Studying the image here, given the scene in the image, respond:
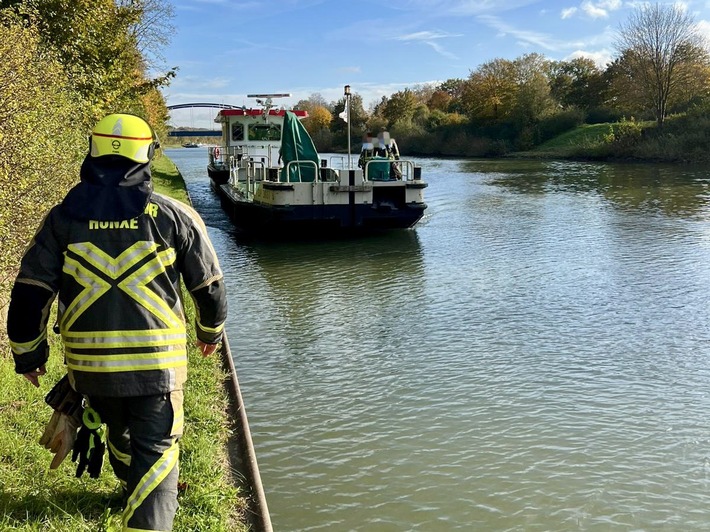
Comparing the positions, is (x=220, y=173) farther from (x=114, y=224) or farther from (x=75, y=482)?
(x=114, y=224)

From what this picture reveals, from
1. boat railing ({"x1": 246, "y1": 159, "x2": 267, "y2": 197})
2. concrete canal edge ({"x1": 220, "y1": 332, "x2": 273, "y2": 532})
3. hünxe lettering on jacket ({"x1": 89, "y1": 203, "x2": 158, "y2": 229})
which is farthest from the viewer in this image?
boat railing ({"x1": 246, "y1": 159, "x2": 267, "y2": 197})

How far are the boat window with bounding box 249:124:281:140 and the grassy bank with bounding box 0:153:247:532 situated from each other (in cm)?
2034

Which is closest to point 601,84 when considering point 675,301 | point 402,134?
point 402,134

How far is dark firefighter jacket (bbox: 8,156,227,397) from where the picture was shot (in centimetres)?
285

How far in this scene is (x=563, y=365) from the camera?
730 cm

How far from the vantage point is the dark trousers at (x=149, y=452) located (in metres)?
2.87

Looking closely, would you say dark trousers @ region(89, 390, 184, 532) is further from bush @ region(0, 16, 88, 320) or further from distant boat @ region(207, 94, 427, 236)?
distant boat @ region(207, 94, 427, 236)

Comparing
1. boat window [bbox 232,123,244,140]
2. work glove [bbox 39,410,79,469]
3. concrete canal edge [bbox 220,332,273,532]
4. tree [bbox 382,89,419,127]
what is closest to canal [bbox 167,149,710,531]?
concrete canal edge [bbox 220,332,273,532]

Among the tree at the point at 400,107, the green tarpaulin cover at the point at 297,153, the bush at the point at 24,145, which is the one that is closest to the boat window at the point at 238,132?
the green tarpaulin cover at the point at 297,153

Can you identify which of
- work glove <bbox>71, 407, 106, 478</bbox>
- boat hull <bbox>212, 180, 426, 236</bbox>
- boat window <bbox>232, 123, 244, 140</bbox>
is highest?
boat window <bbox>232, 123, 244, 140</bbox>

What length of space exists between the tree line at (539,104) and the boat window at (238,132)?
2686 cm

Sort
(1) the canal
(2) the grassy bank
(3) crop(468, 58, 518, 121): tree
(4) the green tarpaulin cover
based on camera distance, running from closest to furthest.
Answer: (2) the grassy bank < (1) the canal < (4) the green tarpaulin cover < (3) crop(468, 58, 518, 121): tree

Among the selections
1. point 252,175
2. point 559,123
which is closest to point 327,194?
point 252,175

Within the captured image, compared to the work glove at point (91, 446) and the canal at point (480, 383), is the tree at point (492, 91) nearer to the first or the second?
the canal at point (480, 383)
